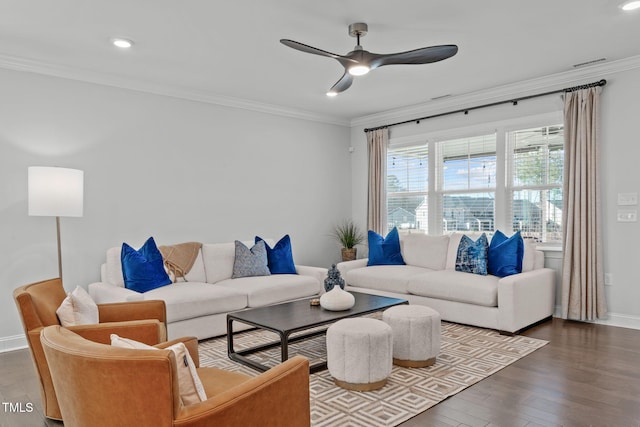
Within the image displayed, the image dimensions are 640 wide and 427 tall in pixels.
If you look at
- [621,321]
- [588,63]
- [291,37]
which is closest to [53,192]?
[291,37]

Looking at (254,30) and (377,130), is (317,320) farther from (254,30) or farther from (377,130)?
(377,130)

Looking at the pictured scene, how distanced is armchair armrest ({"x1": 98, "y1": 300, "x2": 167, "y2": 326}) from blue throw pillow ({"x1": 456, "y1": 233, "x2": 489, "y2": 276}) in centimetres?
334

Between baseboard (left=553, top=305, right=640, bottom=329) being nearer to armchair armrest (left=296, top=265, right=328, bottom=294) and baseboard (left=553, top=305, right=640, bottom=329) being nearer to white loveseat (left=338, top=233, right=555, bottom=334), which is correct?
white loveseat (left=338, top=233, right=555, bottom=334)

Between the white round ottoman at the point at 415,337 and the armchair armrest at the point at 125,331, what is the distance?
1.67 meters

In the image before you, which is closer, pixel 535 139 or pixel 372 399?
pixel 372 399

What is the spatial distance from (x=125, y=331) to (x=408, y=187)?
477 cm

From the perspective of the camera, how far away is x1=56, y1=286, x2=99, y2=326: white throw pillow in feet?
7.86

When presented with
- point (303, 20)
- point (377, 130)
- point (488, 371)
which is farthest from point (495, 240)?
point (303, 20)

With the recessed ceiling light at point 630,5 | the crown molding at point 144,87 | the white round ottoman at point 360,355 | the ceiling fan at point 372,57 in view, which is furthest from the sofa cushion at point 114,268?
the recessed ceiling light at point 630,5

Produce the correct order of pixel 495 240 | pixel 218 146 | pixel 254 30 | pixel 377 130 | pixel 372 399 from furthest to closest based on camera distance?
pixel 377 130, pixel 218 146, pixel 495 240, pixel 254 30, pixel 372 399

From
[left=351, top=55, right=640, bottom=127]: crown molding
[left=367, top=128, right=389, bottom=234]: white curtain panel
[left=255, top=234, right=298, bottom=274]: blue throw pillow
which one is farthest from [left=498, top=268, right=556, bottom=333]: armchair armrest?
[left=367, top=128, right=389, bottom=234]: white curtain panel

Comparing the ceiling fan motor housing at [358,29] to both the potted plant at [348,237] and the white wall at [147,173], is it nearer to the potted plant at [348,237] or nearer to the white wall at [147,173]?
the white wall at [147,173]

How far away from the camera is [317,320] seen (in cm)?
325

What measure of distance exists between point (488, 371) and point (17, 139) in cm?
452
